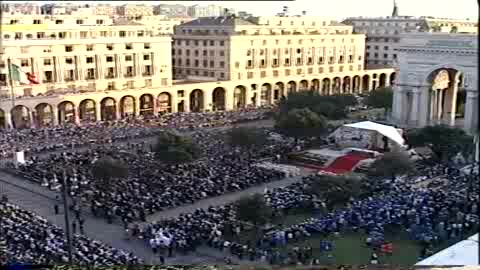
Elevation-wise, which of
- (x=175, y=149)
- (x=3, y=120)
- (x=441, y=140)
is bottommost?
(x=175, y=149)

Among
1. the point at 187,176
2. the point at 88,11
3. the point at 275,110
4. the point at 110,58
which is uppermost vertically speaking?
the point at 88,11

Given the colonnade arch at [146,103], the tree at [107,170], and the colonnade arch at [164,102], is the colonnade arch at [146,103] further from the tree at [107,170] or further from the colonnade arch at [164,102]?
the tree at [107,170]

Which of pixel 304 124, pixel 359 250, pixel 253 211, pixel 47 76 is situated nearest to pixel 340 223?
pixel 359 250

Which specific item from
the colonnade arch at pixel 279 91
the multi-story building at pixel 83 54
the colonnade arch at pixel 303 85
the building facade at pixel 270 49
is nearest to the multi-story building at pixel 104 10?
the multi-story building at pixel 83 54

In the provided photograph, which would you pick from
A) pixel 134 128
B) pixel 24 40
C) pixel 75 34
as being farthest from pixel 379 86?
pixel 24 40

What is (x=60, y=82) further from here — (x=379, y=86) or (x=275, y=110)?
(x=379, y=86)

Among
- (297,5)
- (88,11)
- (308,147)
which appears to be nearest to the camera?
(297,5)

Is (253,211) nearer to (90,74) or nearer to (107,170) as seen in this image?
(107,170)
